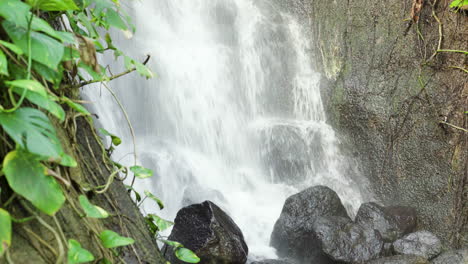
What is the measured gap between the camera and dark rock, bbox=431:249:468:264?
411cm

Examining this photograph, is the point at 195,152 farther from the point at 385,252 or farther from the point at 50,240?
the point at 50,240

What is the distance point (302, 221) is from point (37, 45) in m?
4.43

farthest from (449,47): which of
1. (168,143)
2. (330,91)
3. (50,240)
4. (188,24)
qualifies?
(50,240)

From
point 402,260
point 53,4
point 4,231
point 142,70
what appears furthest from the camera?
point 402,260

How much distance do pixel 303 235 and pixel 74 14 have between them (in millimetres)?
4040

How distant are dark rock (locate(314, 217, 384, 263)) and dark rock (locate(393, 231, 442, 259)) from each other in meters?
0.22

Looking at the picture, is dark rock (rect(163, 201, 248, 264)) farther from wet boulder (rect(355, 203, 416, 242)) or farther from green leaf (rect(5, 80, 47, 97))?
green leaf (rect(5, 80, 47, 97))

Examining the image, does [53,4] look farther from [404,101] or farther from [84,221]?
[404,101]

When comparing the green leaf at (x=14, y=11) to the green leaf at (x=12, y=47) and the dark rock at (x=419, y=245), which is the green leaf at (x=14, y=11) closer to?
the green leaf at (x=12, y=47)

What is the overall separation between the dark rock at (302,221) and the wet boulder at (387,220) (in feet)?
0.93

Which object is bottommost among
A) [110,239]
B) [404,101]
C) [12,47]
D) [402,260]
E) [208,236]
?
[402,260]

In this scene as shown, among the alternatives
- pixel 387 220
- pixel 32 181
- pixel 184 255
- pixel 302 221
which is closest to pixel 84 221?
pixel 32 181

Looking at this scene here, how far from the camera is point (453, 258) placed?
417 centimetres

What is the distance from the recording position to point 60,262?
3.03ft
